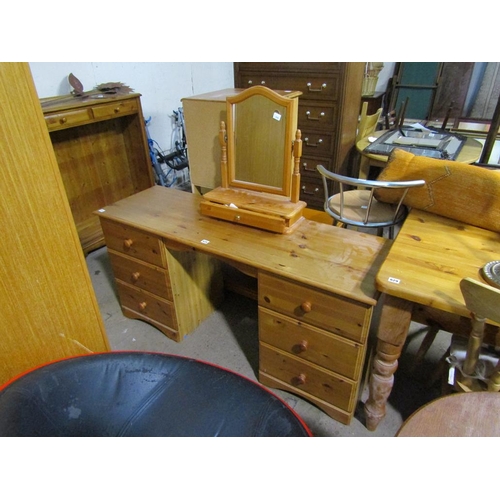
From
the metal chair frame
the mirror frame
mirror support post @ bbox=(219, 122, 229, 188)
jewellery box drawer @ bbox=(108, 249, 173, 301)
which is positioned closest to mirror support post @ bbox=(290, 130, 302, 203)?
the mirror frame

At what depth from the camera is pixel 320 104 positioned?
277 centimetres

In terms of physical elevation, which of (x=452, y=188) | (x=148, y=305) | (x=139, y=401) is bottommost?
(x=148, y=305)

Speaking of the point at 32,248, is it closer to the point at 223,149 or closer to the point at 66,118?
the point at 223,149

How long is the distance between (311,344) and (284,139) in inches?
32.0

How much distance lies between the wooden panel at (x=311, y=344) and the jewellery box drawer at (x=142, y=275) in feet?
1.79

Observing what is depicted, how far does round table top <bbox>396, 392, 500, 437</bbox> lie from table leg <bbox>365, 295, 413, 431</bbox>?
33 centimetres

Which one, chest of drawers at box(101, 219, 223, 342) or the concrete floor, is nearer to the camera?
the concrete floor

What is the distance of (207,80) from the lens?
3.84 meters

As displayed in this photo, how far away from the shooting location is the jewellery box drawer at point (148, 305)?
1.82m

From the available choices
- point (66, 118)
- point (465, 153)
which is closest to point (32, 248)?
point (66, 118)

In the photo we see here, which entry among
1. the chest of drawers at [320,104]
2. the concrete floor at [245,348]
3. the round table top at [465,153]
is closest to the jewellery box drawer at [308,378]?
the concrete floor at [245,348]

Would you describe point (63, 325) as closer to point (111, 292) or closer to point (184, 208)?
point (184, 208)

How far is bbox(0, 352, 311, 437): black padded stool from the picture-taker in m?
0.85

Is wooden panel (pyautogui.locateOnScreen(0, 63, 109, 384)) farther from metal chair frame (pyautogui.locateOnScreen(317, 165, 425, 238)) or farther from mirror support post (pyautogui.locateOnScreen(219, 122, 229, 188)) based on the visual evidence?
metal chair frame (pyautogui.locateOnScreen(317, 165, 425, 238))
